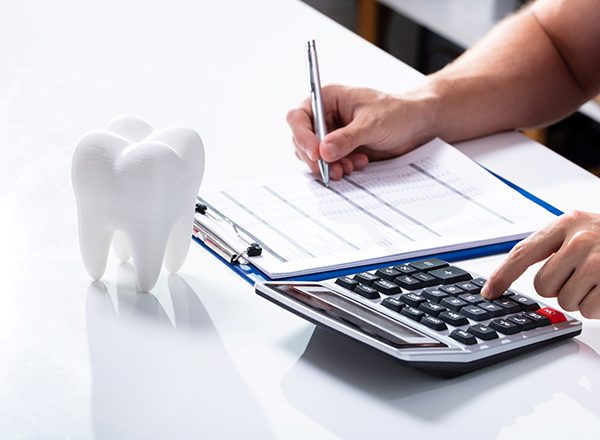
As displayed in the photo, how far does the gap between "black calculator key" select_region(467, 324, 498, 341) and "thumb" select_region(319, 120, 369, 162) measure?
0.36 m

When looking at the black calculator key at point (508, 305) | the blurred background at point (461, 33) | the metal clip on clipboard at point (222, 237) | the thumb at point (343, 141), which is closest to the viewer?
the black calculator key at point (508, 305)

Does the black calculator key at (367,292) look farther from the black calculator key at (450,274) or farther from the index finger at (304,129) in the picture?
the index finger at (304,129)

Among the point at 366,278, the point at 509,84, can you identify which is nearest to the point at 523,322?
the point at 366,278

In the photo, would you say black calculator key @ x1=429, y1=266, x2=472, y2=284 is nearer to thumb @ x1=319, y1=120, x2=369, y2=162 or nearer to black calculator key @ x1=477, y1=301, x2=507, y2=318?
black calculator key @ x1=477, y1=301, x2=507, y2=318

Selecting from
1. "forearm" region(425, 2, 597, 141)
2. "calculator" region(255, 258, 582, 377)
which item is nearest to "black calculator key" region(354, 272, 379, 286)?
"calculator" region(255, 258, 582, 377)

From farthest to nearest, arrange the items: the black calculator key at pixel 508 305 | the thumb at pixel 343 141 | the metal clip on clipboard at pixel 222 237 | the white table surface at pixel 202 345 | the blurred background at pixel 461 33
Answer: the blurred background at pixel 461 33 < the thumb at pixel 343 141 < the metal clip on clipboard at pixel 222 237 < the black calculator key at pixel 508 305 < the white table surface at pixel 202 345

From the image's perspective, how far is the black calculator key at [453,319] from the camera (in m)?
0.73

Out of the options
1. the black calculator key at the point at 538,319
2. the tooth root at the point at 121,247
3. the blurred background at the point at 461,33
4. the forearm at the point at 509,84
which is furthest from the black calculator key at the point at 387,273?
the blurred background at the point at 461,33

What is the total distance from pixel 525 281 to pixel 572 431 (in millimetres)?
225

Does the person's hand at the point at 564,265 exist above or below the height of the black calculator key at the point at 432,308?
above

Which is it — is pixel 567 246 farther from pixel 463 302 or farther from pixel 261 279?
pixel 261 279

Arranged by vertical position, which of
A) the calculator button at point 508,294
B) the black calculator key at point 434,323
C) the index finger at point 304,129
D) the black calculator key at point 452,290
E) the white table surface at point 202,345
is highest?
the black calculator key at point 434,323

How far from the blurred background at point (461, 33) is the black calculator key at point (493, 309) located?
5.01ft

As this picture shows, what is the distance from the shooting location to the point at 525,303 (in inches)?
30.6
